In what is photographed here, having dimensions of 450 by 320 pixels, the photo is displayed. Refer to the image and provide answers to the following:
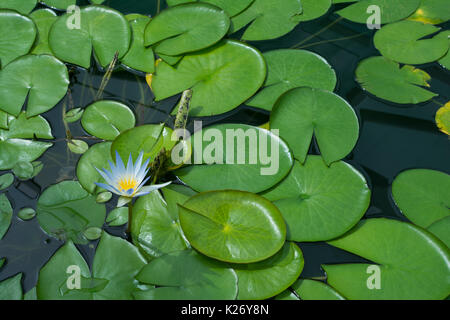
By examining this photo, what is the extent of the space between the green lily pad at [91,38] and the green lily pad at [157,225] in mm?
824

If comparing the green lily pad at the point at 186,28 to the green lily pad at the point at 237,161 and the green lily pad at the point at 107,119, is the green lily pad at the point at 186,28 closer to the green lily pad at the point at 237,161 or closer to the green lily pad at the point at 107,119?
the green lily pad at the point at 107,119

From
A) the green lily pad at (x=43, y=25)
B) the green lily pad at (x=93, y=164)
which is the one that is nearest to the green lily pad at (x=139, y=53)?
the green lily pad at (x=43, y=25)

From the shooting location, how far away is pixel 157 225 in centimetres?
137

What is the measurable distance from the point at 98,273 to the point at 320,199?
0.84 m

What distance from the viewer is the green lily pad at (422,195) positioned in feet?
4.67

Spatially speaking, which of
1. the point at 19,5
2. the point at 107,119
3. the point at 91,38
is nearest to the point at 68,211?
the point at 107,119

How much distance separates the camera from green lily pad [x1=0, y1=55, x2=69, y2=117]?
1.70m

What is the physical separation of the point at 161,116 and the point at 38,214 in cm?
65

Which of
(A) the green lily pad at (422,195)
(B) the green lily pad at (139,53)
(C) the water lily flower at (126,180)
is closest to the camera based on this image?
(C) the water lily flower at (126,180)

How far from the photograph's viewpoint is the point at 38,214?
1424 millimetres

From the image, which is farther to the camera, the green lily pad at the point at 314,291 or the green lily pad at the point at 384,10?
the green lily pad at the point at 384,10
